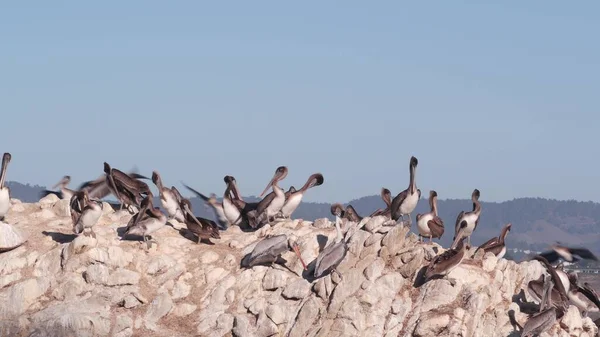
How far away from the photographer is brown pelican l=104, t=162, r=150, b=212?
35.4m

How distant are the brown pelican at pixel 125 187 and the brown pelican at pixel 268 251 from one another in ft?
17.5

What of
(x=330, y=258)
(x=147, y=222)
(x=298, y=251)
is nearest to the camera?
(x=330, y=258)

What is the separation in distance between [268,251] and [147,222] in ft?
12.1

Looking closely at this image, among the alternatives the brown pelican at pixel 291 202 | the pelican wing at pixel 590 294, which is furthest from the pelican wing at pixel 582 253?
the brown pelican at pixel 291 202

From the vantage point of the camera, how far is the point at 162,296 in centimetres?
3059

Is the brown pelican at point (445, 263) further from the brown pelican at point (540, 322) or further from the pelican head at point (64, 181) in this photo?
the pelican head at point (64, 181)

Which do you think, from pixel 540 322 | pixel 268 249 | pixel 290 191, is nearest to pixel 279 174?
pixel 290 191

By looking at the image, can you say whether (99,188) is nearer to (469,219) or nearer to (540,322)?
(469,219)

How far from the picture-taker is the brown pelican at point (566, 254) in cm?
3644

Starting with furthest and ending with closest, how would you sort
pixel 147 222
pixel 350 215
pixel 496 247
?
pixel 350 215 → pixel 496 247 → pixel 147 222

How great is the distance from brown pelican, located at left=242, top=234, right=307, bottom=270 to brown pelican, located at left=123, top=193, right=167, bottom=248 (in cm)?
286

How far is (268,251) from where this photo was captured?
31.2 m

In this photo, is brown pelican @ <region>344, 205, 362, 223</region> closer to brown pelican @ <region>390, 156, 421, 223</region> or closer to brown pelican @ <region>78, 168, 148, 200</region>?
brown pelican @ <region>390, 156, 421, 223</region>

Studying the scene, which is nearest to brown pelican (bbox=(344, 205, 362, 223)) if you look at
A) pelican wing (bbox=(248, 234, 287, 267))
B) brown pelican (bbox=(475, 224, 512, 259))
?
pelican wing (bbox=(248, 234, 287, 267))
